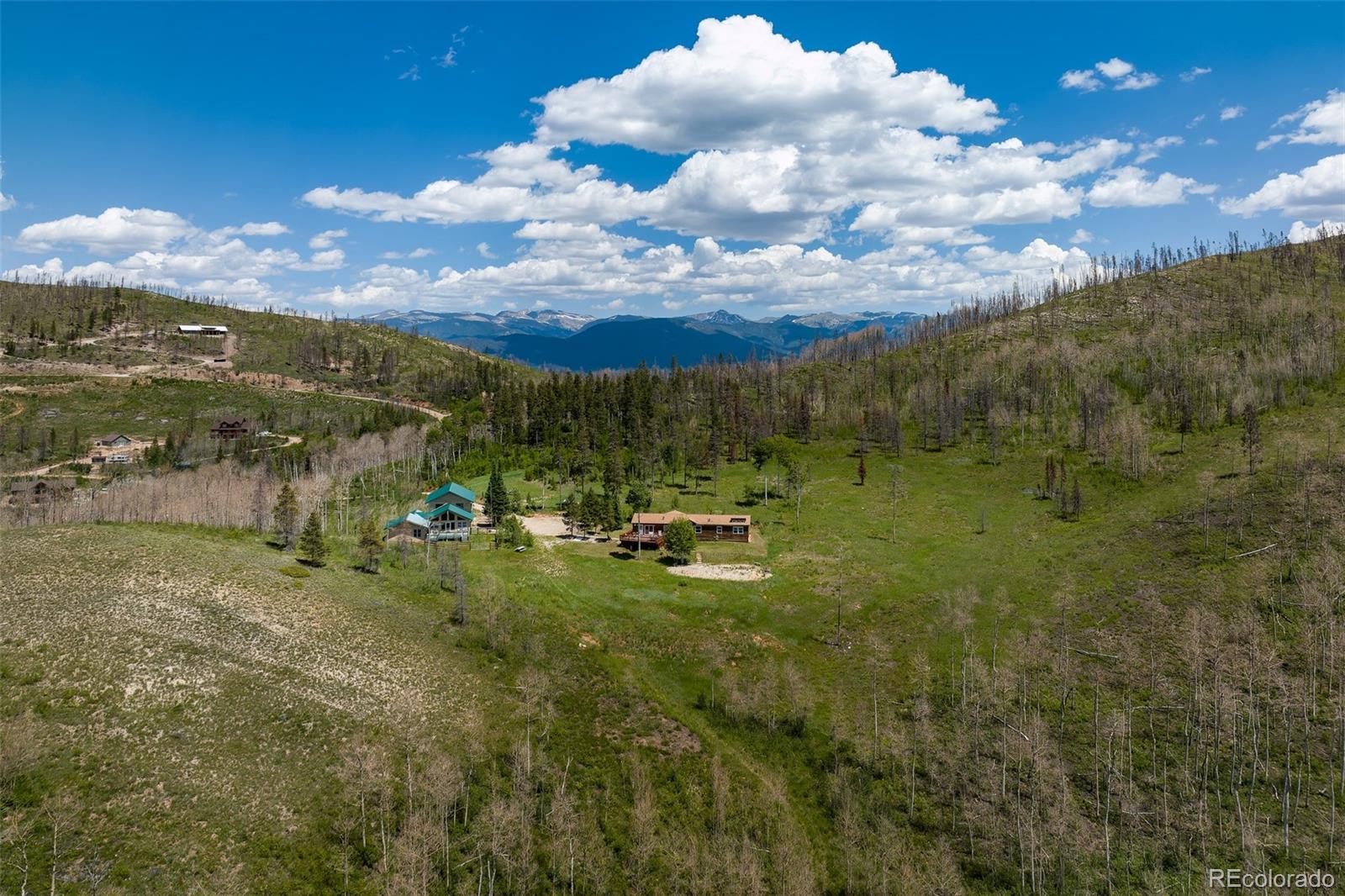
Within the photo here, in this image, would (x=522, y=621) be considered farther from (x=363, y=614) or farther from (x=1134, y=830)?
(x=1134, y=830)

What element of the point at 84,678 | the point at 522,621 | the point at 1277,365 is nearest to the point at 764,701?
the point at 522,621

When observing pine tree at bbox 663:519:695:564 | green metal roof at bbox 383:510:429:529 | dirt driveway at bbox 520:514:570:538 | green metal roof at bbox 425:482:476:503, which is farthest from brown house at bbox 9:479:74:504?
pine tree at bbox 663:519:695:564

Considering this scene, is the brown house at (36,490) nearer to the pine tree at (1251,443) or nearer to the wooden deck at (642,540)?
the wooden deck at (642,540)

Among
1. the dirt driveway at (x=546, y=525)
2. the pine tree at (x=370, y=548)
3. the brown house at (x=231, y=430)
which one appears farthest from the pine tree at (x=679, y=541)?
the brown house at (x=231, y=430)

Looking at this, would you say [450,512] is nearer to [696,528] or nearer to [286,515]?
[286,515]

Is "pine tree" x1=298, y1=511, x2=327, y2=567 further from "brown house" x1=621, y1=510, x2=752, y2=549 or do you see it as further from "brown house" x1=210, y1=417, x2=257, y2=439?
"brown house" x1=210, y1=417, x2=257, y2=439

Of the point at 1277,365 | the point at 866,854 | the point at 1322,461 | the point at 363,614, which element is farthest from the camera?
the point at 1277,365
